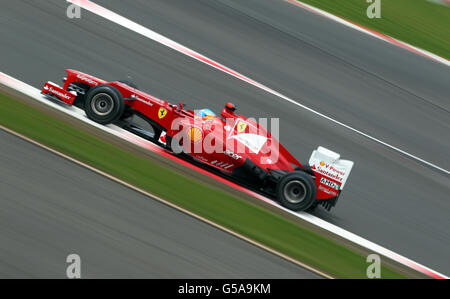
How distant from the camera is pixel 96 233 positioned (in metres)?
7.30

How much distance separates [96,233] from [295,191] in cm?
323

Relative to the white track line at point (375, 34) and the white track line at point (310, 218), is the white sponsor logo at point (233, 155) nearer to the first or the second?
the white track line at point (310, 218)

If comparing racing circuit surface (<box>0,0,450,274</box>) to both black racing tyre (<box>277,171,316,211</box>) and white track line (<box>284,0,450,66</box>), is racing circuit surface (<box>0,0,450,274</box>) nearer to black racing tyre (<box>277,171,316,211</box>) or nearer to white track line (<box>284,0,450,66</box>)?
white track line (<box>284,0,450,66</box>)

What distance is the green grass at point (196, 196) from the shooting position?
8227 mm

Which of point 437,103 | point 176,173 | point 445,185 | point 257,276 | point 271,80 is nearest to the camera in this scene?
point 257,276

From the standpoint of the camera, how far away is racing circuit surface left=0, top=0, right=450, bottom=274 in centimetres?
1062

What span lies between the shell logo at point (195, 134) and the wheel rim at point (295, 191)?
1.46 metres

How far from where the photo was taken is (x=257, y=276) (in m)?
7.47

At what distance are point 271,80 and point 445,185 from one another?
4029mm

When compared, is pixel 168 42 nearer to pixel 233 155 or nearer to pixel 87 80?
pixel 87 80

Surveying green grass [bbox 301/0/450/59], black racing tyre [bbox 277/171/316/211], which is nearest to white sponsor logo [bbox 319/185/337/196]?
black racing tyre [bbox 277/171/316/211]

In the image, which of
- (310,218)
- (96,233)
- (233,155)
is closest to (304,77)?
(233,155)

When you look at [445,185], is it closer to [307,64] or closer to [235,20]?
[307,64]
